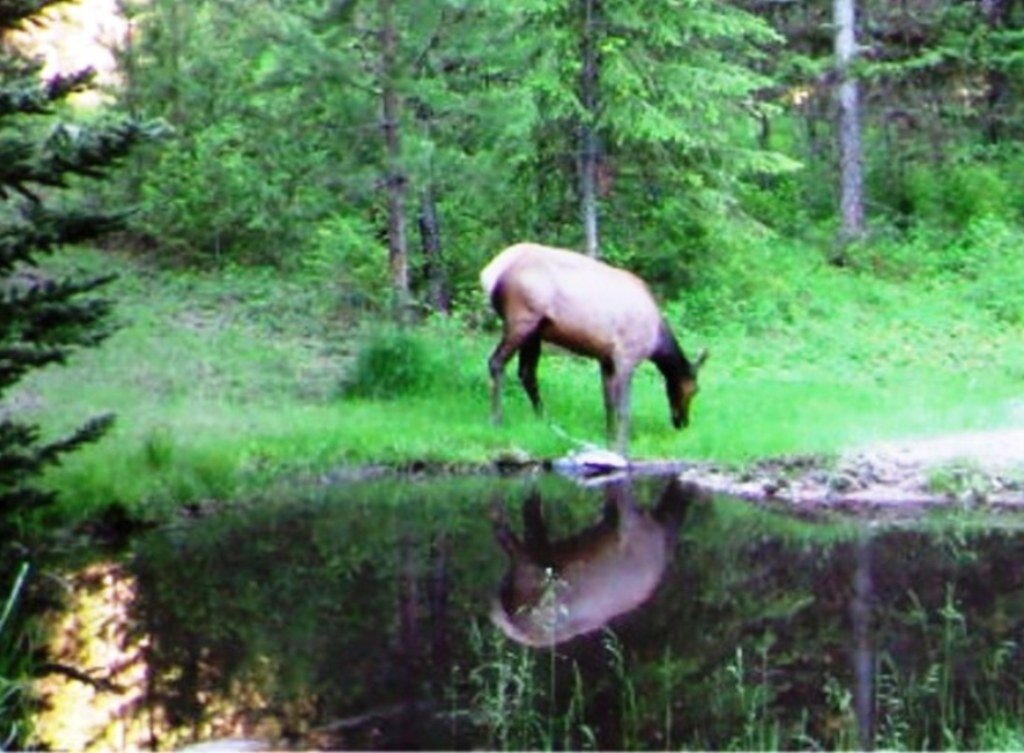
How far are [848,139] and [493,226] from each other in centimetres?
595

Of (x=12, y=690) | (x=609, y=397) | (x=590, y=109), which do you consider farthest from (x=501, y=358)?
(x=12, y=690)

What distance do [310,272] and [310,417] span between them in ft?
25.5

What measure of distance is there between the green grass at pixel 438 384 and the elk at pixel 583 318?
1.70 ft

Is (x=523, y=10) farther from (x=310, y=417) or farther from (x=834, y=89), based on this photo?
(x=834, y=89)

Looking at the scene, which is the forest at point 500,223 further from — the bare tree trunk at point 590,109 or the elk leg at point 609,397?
the elk leg at point 609,397

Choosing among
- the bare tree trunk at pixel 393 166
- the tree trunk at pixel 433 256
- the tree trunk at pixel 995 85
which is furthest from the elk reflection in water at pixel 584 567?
the tree trunk at pixel 995 85

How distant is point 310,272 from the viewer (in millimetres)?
23609

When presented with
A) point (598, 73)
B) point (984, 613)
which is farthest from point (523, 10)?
point (984, 613)

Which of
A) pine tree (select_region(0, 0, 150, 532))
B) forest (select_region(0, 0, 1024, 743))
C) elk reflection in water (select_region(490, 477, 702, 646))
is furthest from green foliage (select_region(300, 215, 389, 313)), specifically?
pine tree (select_region(0, 0, 150, 532))

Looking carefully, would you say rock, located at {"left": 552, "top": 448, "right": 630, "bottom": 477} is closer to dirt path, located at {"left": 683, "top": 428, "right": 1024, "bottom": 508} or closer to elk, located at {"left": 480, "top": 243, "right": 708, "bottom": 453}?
dirt path, located at {"left": 683, "top": 428, "right": 1024, "bottom": 508}

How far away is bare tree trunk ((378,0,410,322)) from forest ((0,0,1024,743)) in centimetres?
3

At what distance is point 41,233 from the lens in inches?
331

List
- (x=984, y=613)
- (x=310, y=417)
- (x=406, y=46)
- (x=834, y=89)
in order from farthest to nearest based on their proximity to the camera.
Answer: (x=834, y=89)
(x=406, y=46)
(x=310, y=417)
(x=984, y=613)

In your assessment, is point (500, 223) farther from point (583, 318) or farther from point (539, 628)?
point (539, 628)
